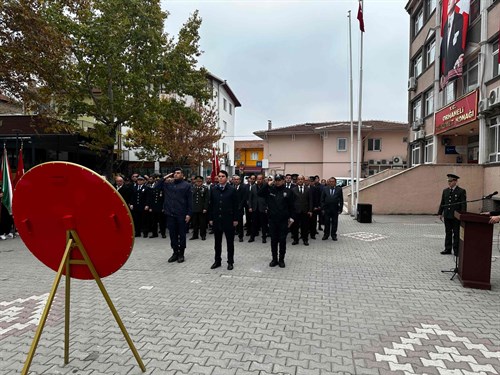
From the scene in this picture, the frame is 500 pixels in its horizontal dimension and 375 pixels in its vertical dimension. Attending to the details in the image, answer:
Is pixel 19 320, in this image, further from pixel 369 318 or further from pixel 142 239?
pixel 142 239

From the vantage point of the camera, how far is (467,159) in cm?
2180

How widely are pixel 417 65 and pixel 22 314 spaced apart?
28918mm

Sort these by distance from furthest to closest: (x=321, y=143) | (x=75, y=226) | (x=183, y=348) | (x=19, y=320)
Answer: (x=321, y=143), (x=19, y=320), (x=183, y=348), (x=75, y=226)

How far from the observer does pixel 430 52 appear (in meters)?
23.5

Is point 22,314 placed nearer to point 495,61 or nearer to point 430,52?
point 495,61

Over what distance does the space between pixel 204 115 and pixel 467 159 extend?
60.6 feet

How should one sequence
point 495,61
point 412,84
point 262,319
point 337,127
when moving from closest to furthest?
point 262,319 → point 495,61 → point 412,84 → point 337,127

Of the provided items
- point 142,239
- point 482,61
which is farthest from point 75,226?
point 482,61

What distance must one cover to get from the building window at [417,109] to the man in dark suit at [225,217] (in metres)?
22.2

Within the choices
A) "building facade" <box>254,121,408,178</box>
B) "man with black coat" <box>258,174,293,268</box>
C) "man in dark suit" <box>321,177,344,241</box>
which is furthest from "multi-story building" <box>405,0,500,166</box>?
"man with black coat" <box>258,174,293,268</box>

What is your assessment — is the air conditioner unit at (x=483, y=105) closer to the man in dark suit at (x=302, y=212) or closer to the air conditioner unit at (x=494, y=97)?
the air conditioner unit at (x=494, y=97)

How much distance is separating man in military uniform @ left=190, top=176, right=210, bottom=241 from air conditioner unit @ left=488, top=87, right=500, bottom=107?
42.8ft

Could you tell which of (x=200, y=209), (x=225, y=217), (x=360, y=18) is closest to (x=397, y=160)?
(x=360, y=18)

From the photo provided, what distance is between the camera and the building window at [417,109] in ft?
82.7
